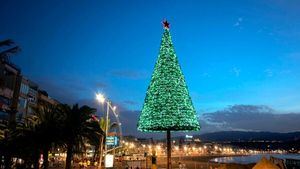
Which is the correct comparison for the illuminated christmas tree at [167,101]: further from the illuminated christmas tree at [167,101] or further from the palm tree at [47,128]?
the palm tree at [47,128]

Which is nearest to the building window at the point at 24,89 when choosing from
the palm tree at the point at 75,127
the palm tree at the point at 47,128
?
the palm tree at the point at 47,128

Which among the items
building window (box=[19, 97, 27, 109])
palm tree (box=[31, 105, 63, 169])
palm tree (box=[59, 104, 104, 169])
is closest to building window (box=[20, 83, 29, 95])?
building window (box=[19, 97, 27, 109])

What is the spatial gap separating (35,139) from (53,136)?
1782 mm

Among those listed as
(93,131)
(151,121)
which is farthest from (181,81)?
(93,131)

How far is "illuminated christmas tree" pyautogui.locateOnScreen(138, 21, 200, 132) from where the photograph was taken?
44688 mm

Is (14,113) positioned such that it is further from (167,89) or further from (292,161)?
(292,161)

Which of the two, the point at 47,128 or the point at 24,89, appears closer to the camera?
the point at 47,128

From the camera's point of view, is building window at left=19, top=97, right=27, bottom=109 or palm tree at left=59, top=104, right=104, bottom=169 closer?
palm tree at left=59, top=104, right=104, bottom=169

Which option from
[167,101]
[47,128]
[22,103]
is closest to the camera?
[47,128]

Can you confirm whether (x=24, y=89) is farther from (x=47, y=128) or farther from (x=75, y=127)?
(x=75, y=127)

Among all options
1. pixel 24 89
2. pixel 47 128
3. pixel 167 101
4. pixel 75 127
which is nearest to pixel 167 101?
pixel 167 101

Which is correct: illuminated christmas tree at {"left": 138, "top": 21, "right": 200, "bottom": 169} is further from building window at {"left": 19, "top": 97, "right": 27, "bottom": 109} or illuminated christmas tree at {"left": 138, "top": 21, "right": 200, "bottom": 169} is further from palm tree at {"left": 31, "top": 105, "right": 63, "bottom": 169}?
building window at {"left": 19, "top": 97, "right": 27, "bottom": 109}

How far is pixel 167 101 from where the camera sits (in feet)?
147

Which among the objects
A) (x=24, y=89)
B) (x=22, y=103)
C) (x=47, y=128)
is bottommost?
(x=47, y=128)
